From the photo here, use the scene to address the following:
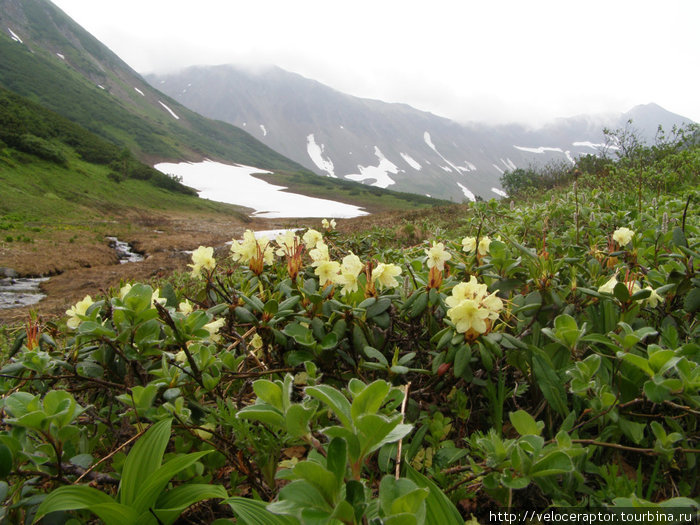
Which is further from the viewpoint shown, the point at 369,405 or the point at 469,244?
the point at 469,244

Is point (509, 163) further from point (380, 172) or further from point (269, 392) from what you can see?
point (269, 392)

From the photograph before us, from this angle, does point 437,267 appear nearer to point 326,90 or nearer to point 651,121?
point 326,90

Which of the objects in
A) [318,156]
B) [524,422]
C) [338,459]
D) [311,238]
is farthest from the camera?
[318,156]

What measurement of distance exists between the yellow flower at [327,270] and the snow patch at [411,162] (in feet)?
434

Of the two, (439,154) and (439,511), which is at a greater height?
(439,154)

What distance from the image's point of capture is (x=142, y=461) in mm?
840

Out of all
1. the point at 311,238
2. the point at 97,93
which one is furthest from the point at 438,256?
the point at 97,93

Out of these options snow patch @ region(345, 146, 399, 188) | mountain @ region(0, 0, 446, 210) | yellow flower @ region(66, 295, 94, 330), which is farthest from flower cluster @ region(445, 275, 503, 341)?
snow patch @ region(345, 146, 399, 188)

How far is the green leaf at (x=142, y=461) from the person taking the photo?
81 cm

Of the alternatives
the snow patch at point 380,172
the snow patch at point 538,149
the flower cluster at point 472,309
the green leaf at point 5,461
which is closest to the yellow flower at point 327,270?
Result: the flower cluster at point 472,309

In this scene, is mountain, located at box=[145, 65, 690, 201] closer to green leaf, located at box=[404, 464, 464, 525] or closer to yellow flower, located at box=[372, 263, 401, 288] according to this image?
yellow flower, located at box=[372, 263, 401, 288]

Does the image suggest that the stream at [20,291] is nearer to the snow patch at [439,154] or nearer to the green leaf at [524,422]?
the green leaf at [524,422]

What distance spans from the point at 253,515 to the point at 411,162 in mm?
139093

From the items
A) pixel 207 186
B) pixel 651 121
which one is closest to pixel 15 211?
pixel 207 186
